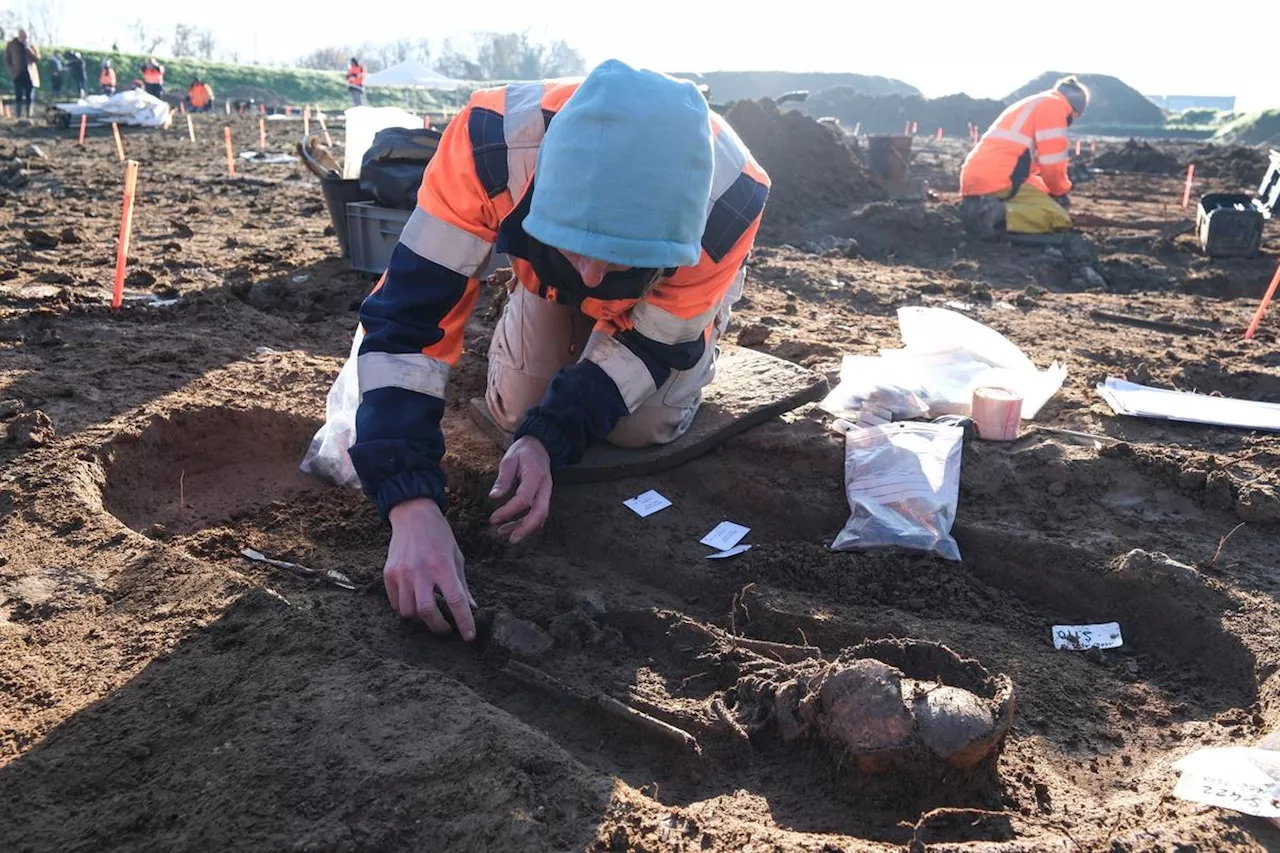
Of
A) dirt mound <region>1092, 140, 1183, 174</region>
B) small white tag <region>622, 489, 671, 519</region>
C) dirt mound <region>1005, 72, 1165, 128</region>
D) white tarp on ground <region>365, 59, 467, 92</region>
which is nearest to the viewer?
small white tag <region>622, 489, 671, 519</region>

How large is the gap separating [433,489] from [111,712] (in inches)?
31.9

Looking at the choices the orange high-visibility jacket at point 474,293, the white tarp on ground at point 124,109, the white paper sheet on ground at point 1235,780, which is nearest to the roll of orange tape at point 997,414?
the orange high-visibility jacket at point 474,293

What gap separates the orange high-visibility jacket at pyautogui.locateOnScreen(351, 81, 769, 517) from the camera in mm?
2303

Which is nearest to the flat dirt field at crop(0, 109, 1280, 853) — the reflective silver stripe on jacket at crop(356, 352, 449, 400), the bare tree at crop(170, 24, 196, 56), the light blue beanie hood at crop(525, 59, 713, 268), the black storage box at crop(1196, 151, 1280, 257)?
the reflective silver stripe on jacket at crop(356, 352, 449, 400)

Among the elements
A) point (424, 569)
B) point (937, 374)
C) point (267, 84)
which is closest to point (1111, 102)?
point (267, 84)

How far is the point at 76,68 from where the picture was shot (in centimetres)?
2502

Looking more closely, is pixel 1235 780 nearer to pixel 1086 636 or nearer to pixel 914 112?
pixel 1086 636

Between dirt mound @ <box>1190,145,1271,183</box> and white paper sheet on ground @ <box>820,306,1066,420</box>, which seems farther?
dirt mound @ <box>1190,145,1271,183</box>

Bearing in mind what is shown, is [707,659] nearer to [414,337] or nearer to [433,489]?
[433,489]

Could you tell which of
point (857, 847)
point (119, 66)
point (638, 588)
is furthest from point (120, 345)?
point (119, 66)

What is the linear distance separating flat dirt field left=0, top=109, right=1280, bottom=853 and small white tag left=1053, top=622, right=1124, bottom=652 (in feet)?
0.14

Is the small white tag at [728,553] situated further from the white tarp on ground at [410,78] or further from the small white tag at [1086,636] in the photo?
the white tarp on ground at [410,78]

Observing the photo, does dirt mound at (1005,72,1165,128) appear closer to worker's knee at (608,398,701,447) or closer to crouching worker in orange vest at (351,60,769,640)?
worker's knee at (608,398,701,447)

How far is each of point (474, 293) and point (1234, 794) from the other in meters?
2.06
